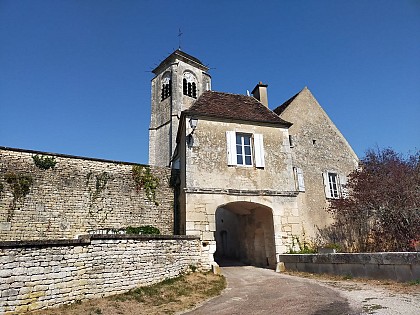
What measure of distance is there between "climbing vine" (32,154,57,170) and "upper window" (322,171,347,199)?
37.8ft

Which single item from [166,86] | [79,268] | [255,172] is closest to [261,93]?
[255,172]

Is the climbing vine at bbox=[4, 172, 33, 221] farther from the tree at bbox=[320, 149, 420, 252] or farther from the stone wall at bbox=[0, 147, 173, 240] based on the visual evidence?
the tree at bbox=[320, 149, 420, 252]

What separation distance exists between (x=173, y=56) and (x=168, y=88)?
3.05 meters

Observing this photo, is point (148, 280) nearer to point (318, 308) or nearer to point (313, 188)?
point (318, 308)

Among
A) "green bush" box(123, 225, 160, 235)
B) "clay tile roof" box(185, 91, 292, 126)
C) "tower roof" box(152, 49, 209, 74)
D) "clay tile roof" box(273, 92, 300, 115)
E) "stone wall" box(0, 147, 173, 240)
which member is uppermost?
"tower roof" box(152, 49, 209, 74)

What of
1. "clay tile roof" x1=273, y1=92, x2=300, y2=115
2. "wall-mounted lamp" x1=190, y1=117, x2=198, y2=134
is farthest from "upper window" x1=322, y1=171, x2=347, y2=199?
"wall-mounted lamp" x1=190, y1=117, x2=198, y2=134

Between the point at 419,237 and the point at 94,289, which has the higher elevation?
the point at 419,237

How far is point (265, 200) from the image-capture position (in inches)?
434

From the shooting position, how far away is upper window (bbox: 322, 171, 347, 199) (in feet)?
47.4

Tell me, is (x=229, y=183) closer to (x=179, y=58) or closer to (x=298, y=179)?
(x=298, y=179)

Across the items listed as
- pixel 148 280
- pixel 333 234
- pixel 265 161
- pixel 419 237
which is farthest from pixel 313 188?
pixel 148 280

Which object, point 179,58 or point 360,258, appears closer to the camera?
point 360,258

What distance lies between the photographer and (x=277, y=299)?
6414 millimetres

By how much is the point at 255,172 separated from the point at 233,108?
9.25 ft
